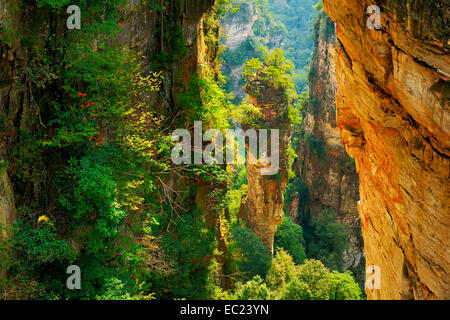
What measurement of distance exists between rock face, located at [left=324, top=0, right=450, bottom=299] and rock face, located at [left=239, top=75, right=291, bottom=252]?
12438 millimetres

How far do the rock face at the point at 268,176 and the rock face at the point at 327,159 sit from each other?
692 cm

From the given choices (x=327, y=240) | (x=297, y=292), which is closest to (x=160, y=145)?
(x=297, y=292)

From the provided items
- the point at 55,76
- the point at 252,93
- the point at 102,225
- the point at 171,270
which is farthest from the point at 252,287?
the point at 252,93

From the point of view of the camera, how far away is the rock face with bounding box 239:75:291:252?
23062 mm

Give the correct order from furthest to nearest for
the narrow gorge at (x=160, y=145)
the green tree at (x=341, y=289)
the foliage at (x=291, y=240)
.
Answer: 1. the foliage at (x=291, y=240)
2. the green tree at (x=341, y=289)
3. the narrow gorge at (x=160, y=145)

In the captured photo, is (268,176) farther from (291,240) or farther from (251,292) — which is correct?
(251,292)

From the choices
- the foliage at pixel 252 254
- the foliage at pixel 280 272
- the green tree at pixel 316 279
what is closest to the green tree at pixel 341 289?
the green tree at pixel 316 279

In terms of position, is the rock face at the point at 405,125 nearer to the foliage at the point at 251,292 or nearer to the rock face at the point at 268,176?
the foliage at the point at 251,292

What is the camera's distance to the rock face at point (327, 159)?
93.8ft

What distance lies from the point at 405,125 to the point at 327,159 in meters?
22.3

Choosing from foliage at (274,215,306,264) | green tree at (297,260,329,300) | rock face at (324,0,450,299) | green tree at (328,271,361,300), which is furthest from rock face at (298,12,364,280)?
rock face at (324,0,450,299)

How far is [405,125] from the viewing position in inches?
314

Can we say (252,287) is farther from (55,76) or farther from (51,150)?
(55,76)

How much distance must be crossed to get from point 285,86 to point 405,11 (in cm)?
1718
